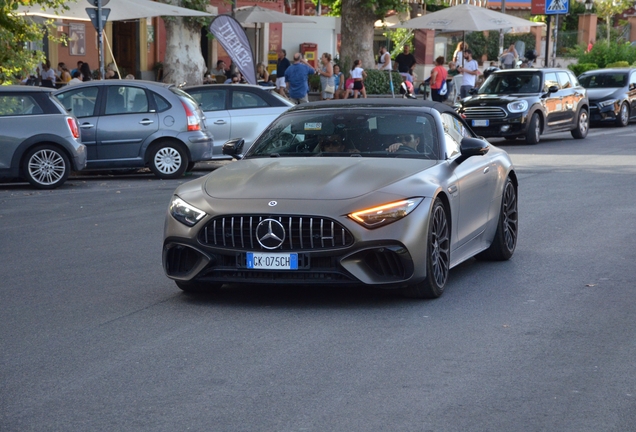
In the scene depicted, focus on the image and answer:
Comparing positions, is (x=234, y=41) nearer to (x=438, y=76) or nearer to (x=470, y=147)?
(x=438, y=76)

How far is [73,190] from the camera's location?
53.7 feet

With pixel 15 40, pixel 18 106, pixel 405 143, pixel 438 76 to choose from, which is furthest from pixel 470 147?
pixel 438 76

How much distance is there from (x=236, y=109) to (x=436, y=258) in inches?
470

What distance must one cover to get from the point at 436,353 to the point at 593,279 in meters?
2.92

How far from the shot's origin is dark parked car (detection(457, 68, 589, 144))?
81.2ft

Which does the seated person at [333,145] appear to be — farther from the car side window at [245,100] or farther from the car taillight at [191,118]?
the car side window at [245,100]

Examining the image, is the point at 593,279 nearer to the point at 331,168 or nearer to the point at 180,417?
the point at 331,168

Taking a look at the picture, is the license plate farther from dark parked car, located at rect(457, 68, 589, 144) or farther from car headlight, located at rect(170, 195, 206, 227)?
dark parked car, located at rect(457, 68, 589, 144)

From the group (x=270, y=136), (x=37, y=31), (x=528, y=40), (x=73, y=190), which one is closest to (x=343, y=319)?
(x=270, y=136)

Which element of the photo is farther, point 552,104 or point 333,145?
point 552,104

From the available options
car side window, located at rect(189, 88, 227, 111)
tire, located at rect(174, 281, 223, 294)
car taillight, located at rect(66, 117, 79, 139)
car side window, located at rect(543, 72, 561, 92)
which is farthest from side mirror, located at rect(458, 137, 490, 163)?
car side window, located at rect(543, 72, 561, 92)

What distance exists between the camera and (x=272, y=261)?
738 cm

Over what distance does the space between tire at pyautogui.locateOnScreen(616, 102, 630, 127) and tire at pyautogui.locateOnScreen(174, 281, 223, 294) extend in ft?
83.3

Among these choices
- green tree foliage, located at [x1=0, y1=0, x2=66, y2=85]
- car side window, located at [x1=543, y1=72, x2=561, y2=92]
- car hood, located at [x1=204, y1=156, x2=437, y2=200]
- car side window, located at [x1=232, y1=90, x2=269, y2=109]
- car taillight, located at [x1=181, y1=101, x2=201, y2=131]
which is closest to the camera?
car hood, located at [x1=204, y1=156, x2=437, y2=200]
